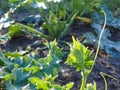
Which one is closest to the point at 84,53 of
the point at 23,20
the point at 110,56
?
the point at 110,56

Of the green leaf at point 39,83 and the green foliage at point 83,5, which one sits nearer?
the green leaf at point 39,83

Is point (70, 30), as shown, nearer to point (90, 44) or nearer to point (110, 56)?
point (90, 44)

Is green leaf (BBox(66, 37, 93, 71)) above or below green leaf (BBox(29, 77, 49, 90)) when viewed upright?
above

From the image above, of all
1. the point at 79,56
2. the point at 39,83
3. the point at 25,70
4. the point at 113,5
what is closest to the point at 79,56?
the point at 79,56

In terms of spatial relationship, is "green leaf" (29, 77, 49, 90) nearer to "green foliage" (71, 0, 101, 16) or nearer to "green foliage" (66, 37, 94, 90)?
"green foliage" (66, 37, 94, 90)

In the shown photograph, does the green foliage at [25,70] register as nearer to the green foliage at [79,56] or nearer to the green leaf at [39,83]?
the green leaf at [39,83]

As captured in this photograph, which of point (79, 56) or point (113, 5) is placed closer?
point (79, 56)

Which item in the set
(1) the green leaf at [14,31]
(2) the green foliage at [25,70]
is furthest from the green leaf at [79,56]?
(1) the green leaf at [14,31]

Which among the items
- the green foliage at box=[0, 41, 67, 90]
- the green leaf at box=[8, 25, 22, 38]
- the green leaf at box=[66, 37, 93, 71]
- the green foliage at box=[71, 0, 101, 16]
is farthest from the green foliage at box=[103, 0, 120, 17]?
the green leaf at box=[66, 37, 93, 71]

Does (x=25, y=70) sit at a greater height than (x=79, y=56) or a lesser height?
lesser

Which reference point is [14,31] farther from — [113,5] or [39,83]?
[113,5]

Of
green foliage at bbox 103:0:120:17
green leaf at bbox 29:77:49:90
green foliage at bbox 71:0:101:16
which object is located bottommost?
green foliage at bbox 103:0:120:17
